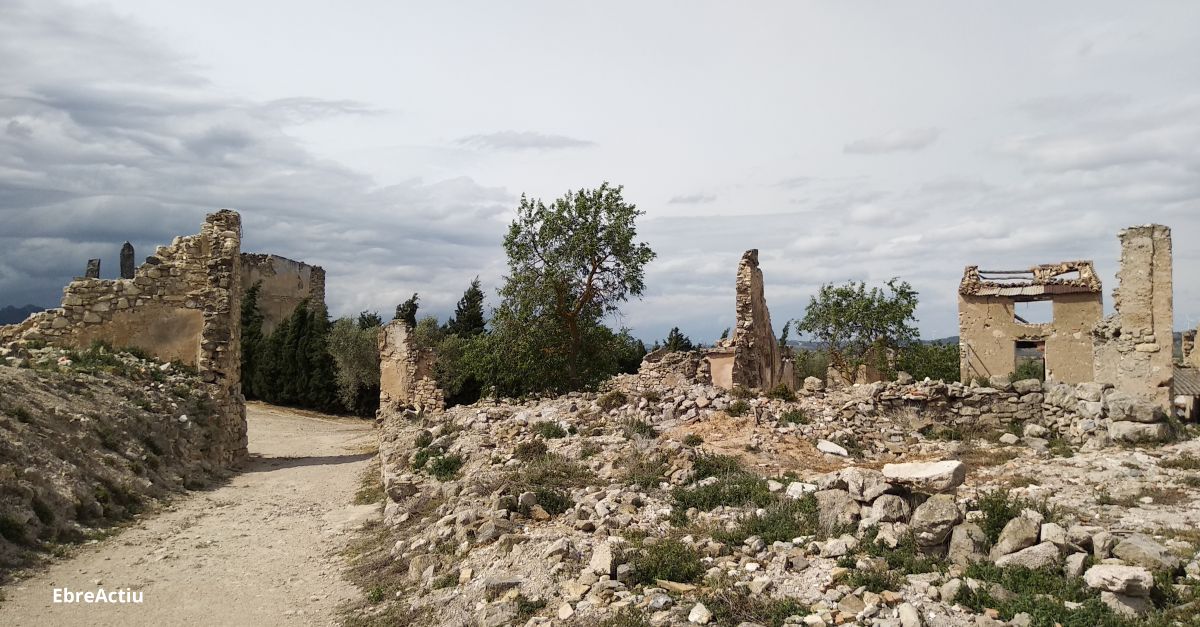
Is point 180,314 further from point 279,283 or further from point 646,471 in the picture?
point 279,283

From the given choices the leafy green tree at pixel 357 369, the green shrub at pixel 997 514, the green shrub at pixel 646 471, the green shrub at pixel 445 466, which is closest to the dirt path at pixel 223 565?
the green shrub at pixel 445 466

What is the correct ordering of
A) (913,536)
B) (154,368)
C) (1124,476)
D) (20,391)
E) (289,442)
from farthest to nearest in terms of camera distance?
(289,442), (154,368), (20,391), (1124,476), (913,536)

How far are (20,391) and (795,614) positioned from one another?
11509 millimetres

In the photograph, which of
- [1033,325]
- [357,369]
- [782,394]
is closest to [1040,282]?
[1033,325]

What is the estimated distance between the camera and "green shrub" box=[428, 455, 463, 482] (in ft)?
39.7

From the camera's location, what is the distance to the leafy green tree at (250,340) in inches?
1350

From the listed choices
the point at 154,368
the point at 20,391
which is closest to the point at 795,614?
the point at 20,391

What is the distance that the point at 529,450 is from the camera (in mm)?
12078

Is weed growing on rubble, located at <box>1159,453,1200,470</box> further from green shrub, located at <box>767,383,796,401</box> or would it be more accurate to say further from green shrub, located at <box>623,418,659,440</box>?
green shrub, located at <box>623,418,659,440</box>

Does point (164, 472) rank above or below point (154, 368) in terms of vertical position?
below

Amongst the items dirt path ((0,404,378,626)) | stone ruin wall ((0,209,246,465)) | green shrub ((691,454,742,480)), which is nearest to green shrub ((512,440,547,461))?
dirt path ((0,404,378,626))

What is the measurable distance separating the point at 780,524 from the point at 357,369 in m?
27.7

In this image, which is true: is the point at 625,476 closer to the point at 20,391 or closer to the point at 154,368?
the point at 20,391

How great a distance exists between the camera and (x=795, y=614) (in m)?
5.60
